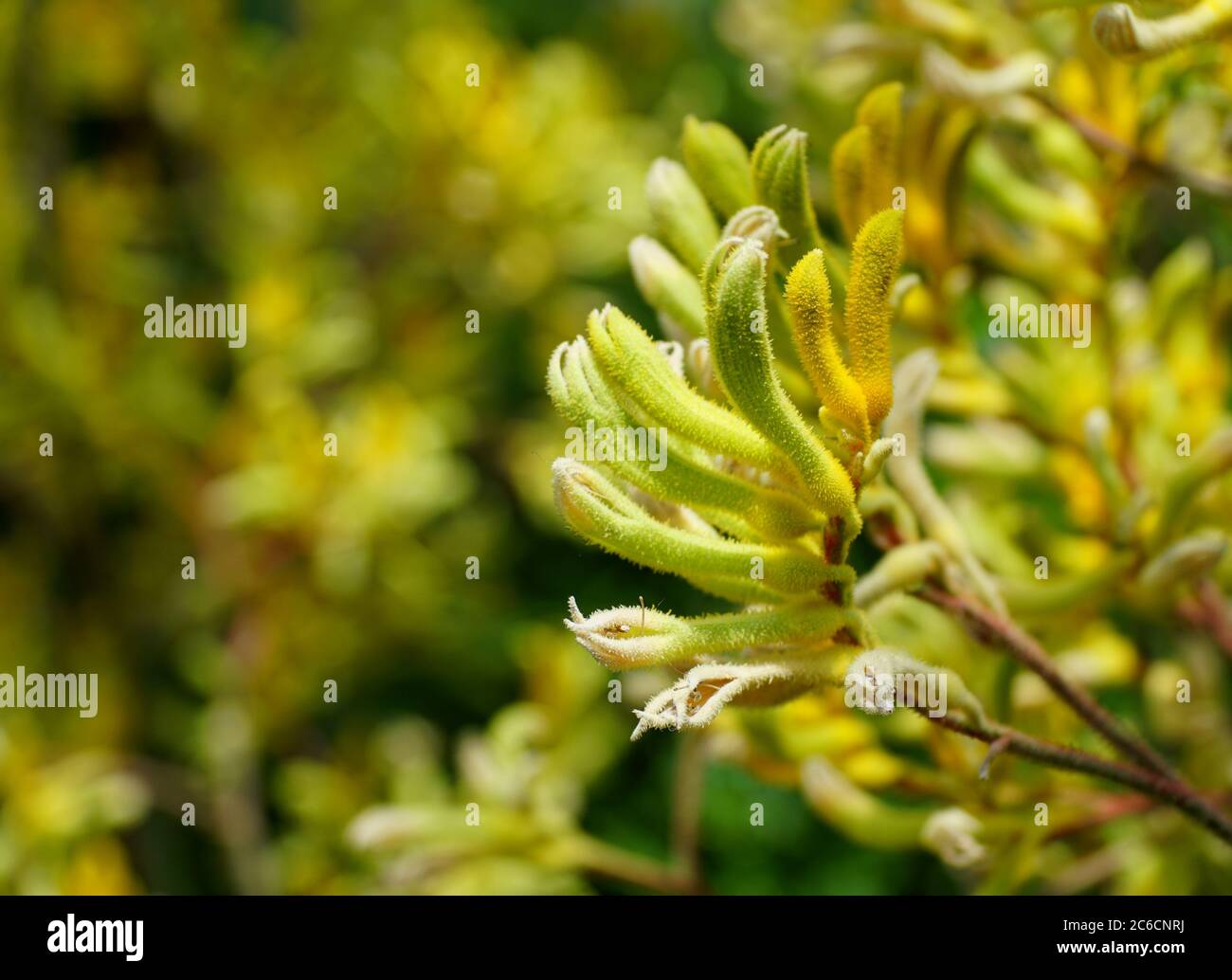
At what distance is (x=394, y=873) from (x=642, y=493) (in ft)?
1.94

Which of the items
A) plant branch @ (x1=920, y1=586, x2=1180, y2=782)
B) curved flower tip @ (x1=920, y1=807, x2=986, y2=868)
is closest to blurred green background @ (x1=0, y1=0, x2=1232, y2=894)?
curved flower tip @ (x1=920, y1=807, x2=986, y2=868)

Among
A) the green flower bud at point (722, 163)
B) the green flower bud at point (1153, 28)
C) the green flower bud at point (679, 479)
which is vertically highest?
the green flower bud at point (1153, 28)

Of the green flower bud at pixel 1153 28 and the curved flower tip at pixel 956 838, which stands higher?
the green flower bud at pixel 1153 28

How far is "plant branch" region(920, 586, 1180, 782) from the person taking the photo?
0.75 meters

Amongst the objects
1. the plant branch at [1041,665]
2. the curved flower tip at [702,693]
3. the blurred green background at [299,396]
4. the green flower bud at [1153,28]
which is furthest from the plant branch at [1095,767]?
the blurred green background at [299,396]

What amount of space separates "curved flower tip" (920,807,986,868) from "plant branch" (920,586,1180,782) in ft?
0.43

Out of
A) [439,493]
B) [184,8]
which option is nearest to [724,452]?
[439,493]

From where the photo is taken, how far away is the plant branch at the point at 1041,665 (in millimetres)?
751

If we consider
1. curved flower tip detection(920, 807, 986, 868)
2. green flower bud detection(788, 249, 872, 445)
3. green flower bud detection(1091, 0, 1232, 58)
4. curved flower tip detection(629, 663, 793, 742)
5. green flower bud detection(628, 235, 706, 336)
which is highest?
green flower bud detection(1091, 0, 1232, 58)

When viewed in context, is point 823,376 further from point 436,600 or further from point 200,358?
point 200,358

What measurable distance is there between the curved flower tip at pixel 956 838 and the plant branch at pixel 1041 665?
0.13 metres

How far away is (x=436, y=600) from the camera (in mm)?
1926

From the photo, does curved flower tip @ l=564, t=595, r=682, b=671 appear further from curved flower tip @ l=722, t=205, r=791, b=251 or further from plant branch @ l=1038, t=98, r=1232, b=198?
plant branch @ l=1038, t=98, r=1232, b=198

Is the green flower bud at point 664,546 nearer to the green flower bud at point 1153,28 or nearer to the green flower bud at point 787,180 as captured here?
the green flower bud at point 787,180
